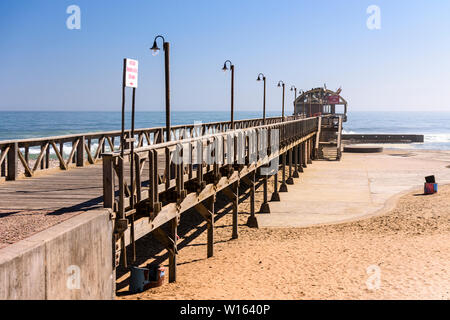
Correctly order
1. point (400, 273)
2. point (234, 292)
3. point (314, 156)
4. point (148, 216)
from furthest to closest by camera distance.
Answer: point (314, 156) → point (400, 273) → point (234, 292) → point (148, 216)

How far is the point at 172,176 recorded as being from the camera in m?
11.0

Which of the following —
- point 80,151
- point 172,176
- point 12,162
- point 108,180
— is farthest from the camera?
point 80,151

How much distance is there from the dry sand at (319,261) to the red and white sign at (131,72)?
4667 millimetres

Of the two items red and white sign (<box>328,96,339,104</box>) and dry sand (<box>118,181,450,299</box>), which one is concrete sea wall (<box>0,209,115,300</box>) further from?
red and white sign (<box>328,96,339,104</box>)

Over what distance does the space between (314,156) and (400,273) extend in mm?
31438

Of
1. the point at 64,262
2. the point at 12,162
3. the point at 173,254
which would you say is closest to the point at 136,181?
the point at 64,262

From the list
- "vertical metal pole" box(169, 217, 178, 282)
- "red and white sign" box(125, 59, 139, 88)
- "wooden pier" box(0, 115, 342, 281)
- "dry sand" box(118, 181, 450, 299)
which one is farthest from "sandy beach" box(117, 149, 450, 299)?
"red and white sign" box(125, 59, 139, 88)

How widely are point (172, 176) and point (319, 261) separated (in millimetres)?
4552

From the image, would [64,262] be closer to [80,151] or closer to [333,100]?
[80,151]

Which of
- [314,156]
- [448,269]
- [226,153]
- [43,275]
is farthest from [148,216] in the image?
[314,156]
